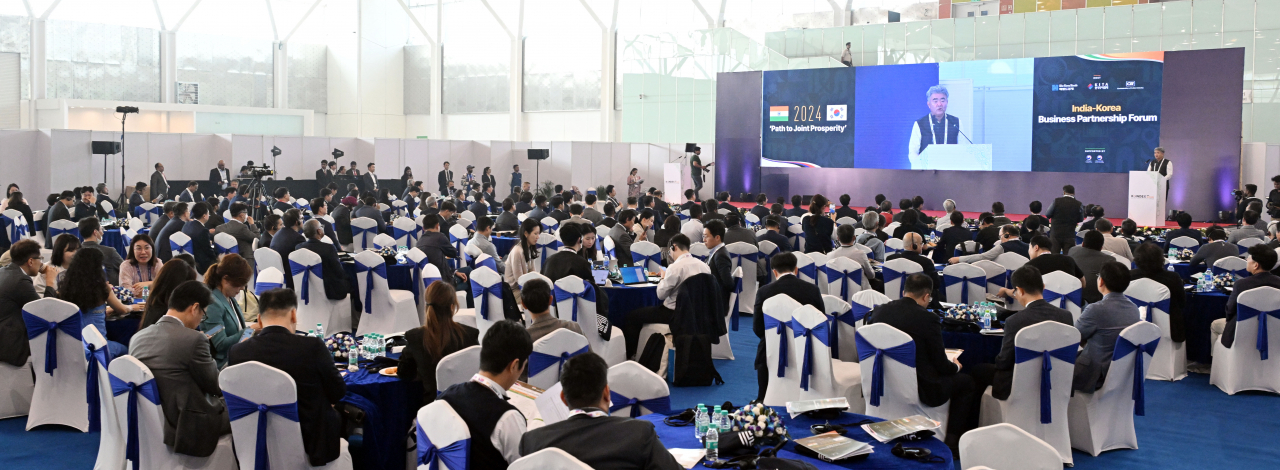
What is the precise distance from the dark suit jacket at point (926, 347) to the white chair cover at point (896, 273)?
9.64 ft

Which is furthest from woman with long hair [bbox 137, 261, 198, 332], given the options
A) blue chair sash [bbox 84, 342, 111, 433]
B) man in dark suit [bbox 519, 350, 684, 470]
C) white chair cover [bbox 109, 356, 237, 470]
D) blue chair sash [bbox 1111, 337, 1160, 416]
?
blue chair sash [bbox 1111, 337, 1160, 416]

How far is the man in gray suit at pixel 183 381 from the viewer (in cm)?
423

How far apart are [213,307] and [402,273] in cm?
396

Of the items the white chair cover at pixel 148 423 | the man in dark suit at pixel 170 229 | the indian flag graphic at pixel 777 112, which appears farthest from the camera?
the indian flag graphic at pixel 777 112

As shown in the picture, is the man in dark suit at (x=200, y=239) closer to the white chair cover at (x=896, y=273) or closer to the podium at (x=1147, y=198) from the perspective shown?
the white chair cover at (x=896, y=273)

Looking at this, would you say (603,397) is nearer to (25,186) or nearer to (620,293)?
(620,293)

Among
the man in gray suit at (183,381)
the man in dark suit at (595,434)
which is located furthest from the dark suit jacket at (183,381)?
the man in dark suit at (595,434)

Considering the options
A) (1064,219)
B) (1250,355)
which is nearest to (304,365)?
(1250,355)

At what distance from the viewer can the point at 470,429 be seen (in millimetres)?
3297

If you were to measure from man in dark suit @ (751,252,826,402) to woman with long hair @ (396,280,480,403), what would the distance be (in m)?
2.17

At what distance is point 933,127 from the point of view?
20.5 metres

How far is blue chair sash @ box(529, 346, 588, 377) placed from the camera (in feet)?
15.6

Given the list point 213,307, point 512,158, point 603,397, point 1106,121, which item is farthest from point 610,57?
point 603,397

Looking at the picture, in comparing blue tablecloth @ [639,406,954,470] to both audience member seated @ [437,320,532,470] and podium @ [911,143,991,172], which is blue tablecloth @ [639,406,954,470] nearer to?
audience member seated @ [437,320,532,470]
